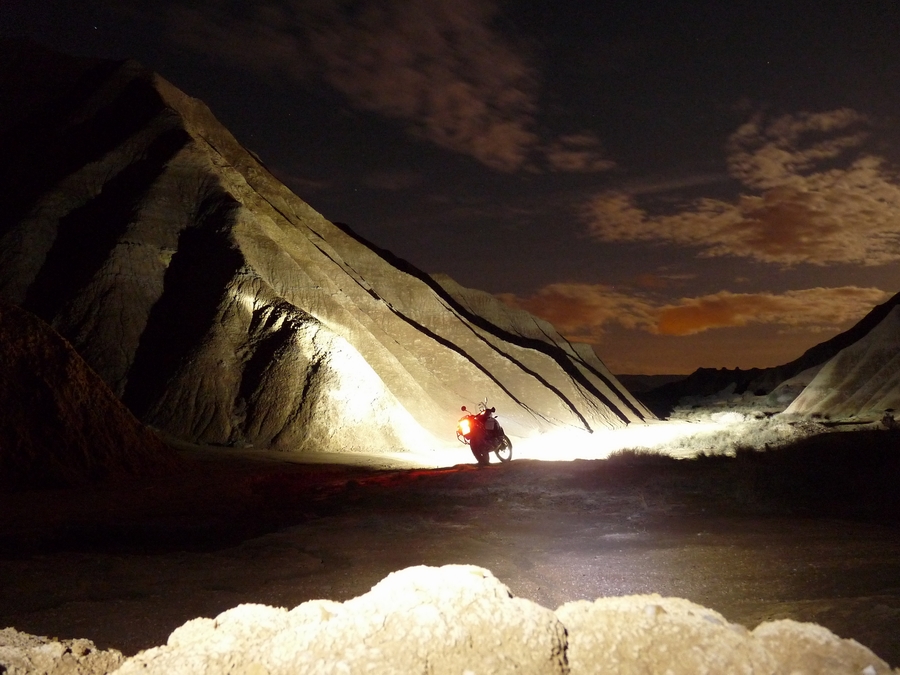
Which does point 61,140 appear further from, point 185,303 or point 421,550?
point 421,550

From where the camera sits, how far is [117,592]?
5.26m

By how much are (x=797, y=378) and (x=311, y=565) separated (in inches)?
3092

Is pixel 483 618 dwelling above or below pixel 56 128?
below

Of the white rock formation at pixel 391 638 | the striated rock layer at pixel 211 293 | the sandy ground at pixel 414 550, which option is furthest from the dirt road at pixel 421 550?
the striated rock layer at pixel 211 293

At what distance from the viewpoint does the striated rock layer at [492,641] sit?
2600 mm

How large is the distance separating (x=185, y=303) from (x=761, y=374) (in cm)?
9773

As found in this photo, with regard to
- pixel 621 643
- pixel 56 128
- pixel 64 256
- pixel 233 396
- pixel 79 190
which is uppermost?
pixel 56 128

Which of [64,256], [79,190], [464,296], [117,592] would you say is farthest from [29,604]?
[464,296]

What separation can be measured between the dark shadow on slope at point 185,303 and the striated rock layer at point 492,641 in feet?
76.1

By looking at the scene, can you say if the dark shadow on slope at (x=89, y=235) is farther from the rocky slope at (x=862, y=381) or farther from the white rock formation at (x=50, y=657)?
the rocky slope at (x=862, y=381)

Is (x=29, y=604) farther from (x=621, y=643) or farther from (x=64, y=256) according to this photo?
(x=64, y=256)

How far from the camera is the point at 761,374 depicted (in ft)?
329

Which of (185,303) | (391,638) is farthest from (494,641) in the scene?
(185,303)

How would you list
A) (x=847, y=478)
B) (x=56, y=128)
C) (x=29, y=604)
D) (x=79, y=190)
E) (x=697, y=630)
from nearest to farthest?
(x=697, y=630)
(x=29, y=604)
(x=847, y=478)
(x=79, y=190)
(x=56, y=128)
